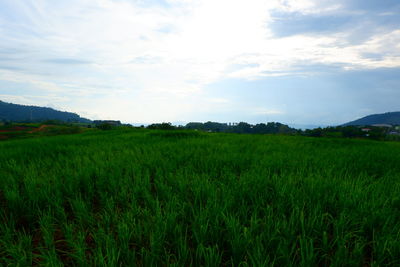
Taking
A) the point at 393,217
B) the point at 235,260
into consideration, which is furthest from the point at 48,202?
the point at 393,217

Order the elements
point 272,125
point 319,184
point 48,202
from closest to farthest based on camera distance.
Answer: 1. point 48,202
2. point 319,184
3. point 272,125

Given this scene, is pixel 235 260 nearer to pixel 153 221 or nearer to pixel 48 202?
pixel 153 221

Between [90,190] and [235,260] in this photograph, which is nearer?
[235,260]

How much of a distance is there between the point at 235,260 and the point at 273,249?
0.29 m

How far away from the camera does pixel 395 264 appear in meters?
1.32

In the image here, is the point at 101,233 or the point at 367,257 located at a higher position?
the point at 101,233

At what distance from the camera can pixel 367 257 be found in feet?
4.91

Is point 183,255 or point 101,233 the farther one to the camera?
point 101,233

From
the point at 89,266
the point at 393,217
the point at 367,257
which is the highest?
the point at 393,217

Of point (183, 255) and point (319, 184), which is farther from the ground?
point (319, 184)

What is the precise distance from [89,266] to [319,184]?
247cm

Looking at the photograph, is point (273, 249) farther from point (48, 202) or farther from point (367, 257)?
point (48, 202)

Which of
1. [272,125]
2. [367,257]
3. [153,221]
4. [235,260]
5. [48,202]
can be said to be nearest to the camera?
[235,260]

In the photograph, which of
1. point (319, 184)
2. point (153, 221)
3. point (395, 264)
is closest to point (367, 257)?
point (395, 264)
